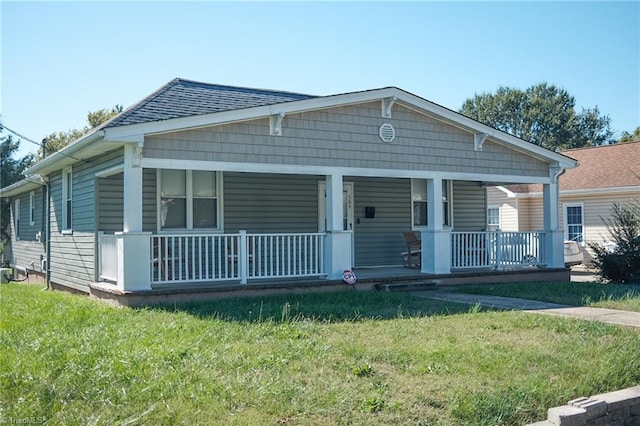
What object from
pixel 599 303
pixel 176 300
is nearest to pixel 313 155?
pixel 176 300

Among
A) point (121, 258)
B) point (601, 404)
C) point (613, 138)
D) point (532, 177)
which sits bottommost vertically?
point (601, 404)

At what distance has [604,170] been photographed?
68.8 ft

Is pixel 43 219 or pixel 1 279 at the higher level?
pixel 43 219

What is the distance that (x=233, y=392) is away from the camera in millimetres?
4797

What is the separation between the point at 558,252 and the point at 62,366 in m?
11.3

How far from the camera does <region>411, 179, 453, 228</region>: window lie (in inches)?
594

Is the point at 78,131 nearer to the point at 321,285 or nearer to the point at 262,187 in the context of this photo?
the point at 262,187

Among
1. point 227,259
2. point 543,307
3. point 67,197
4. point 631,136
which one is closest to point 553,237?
point 543,307

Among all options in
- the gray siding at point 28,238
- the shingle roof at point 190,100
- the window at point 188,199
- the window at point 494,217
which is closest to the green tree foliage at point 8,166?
the gray siding at point 28,238

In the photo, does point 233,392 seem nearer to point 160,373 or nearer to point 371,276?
point 160,373

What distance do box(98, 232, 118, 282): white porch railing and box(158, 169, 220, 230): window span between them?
106 cm

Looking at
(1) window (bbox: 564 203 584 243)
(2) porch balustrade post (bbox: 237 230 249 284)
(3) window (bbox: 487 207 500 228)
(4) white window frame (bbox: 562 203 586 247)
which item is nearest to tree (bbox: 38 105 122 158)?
(3) window (bbox: 487 207 500 228)

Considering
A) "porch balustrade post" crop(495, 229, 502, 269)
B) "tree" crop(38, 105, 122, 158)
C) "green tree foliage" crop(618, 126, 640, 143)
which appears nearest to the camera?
"porch balustrade post" crop(495, 229, 502, 269)

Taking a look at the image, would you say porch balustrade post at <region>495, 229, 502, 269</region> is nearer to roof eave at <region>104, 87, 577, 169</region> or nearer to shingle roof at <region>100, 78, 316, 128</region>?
roof eave at <region>104, 87, 577, 169</region>
